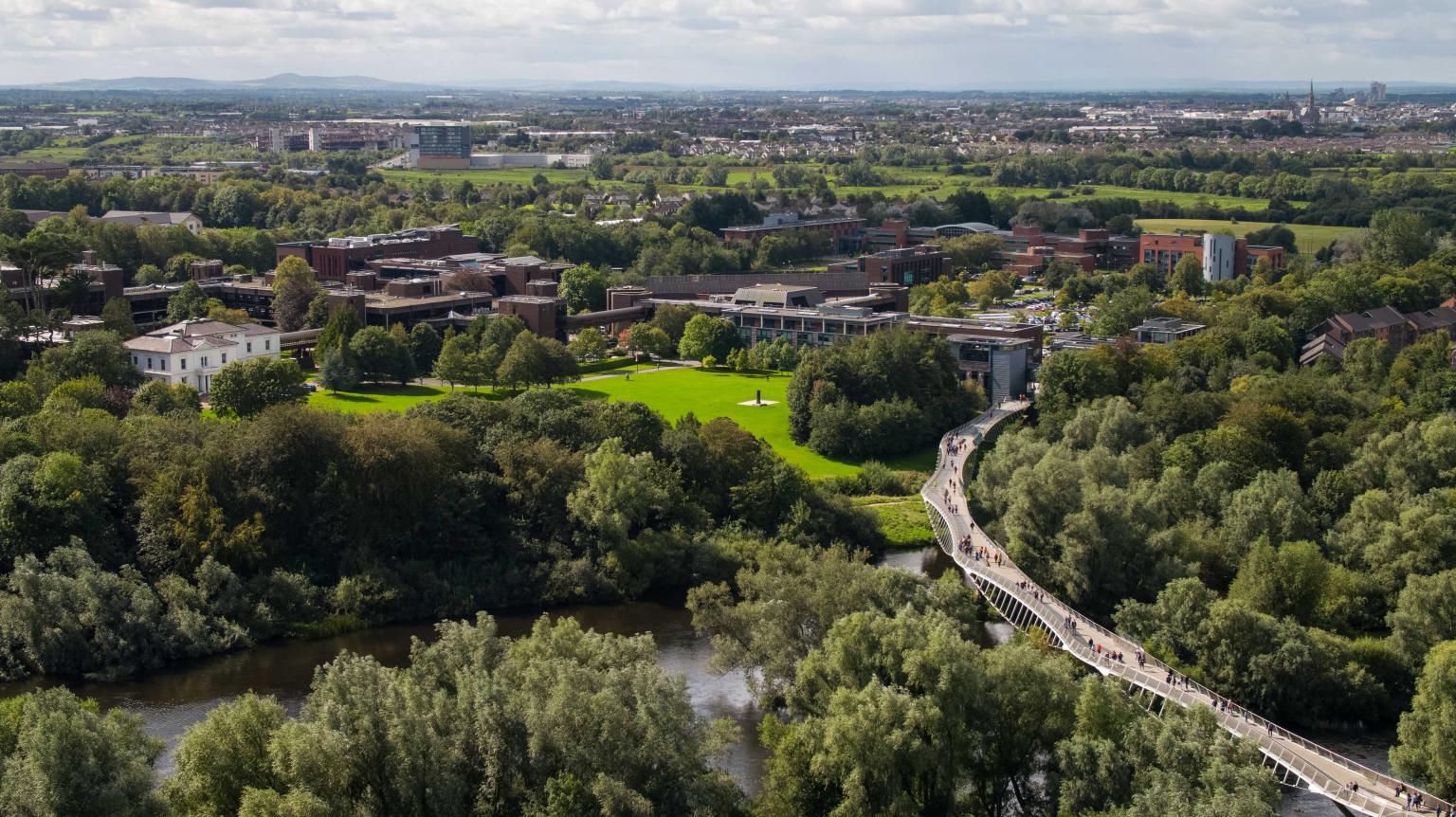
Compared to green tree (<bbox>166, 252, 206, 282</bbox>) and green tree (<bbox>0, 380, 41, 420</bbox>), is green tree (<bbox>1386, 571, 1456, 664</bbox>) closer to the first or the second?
green tree (<bbox>0, 380, 41, 420</bbox>)

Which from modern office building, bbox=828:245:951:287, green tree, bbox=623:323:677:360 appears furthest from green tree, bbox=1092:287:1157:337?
green tree, bbox=623:323:677:360

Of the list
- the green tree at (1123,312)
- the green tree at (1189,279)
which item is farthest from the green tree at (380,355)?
the green tree at (1189,279)

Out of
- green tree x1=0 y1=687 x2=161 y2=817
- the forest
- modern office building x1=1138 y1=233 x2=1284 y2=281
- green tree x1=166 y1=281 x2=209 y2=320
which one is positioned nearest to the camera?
green tree x1=0 y1=687 x2=161 y2=817

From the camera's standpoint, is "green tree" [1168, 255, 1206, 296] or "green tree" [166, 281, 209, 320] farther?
"green tree" [1168, 255, 1206, 296]

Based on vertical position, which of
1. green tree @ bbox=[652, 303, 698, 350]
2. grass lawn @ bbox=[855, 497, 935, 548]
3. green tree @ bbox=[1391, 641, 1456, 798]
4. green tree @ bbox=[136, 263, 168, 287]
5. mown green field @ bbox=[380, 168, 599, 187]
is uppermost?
mown green field @ bbox=[380, 168, 599, 187]

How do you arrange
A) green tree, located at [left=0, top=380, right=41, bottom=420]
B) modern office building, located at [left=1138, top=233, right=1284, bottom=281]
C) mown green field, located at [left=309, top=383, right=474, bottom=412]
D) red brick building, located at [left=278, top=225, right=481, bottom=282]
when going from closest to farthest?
green tree, located at [left=0, top=380, right=41, bottom=420] → mown green field, located at [left=309, top=383, right=474, bottom=412] → red brick building, located at [left=278, top=225, right=481, bottom=282] → modern office building, located at [left=1138, top=233, right=1284, bottom=281]

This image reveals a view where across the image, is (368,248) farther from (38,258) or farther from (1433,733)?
(1433,733)

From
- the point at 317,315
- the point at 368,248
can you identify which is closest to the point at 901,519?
the point at 317,315
